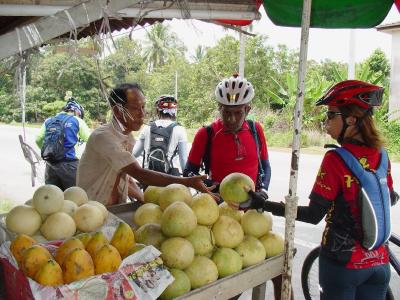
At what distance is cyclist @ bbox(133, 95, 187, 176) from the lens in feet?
17.3

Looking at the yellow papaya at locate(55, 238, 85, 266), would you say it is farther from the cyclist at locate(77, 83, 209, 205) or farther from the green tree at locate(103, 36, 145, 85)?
the cyclist at locate(77, 83, 209, 205)

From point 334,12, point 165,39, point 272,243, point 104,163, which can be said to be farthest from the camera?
point 334,12

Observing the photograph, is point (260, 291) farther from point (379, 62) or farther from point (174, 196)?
point (379, 62)

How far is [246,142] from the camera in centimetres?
341

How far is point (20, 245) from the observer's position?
5.45ft

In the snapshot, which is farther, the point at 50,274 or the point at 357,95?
the point at 357,95

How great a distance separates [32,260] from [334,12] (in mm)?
2690

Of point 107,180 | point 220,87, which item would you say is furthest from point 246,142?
point 107,180

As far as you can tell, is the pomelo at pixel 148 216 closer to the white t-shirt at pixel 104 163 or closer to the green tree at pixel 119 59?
the white t-shirt at pixel 104 163

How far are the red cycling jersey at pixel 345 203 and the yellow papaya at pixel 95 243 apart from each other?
3.66 feet

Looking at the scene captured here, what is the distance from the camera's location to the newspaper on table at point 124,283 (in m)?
1.42

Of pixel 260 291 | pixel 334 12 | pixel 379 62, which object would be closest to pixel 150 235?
pixel 260 291

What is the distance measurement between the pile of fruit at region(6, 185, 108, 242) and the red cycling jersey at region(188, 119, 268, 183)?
153 cm

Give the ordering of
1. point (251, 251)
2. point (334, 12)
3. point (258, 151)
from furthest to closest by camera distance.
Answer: point (258, 151)
point (334, 12)
point (251, 251)
